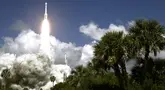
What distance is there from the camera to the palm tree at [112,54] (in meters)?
48.7

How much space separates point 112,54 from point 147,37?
5484 mm

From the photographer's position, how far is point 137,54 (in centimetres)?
4984

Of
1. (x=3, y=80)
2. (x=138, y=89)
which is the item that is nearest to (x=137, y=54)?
(x=138, y=89)

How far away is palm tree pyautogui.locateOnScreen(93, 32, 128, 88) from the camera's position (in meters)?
48.7

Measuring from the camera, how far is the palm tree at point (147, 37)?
1938 inches

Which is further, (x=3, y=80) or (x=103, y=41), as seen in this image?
(x=3, y=80)

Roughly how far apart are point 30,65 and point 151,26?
149537 mm

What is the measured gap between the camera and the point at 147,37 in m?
49.4

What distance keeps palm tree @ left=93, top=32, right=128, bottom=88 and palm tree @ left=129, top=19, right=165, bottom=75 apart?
6.68 feet

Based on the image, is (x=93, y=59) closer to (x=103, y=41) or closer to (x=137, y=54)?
(x=103, y=41)

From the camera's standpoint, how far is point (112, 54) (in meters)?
49.0

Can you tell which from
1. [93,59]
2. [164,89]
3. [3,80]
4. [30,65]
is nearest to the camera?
[164,89]

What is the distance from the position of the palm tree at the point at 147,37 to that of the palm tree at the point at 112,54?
204 cm

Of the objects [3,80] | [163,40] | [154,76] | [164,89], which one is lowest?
[164,89]
